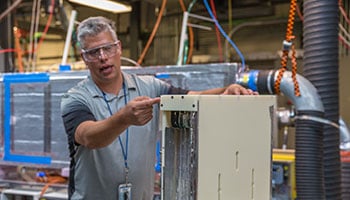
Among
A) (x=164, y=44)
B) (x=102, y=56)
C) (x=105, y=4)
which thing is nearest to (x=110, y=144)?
(x=102, y=56)

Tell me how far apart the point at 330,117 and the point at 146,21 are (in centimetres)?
459

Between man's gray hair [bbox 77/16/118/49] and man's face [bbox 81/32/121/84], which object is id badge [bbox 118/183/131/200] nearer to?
man's face [bbox 81/32/121/84]

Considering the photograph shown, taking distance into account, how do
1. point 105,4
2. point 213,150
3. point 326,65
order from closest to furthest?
point 213,150, point 326,65, point 105,4

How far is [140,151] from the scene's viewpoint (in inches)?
62.6

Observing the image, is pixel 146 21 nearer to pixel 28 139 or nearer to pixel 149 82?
pixel 28 139

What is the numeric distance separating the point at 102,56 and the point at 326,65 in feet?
2.52

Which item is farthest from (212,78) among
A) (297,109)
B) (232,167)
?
(232,167)

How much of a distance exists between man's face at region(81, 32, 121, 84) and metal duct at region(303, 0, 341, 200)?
26.8 inches

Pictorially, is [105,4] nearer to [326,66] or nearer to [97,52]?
[97,52]

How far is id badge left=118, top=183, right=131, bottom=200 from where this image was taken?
1.55 meters

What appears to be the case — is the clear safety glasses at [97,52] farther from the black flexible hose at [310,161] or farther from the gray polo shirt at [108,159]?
the black flexible hose at [310,161]

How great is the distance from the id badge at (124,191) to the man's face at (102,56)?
15.9 inches

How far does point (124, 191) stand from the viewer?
1.55 metres

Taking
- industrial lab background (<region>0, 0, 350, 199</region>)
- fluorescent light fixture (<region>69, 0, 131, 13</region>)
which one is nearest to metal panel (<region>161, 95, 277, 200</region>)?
industrial lab background (<region>0, 0, 350, 199</region>)
